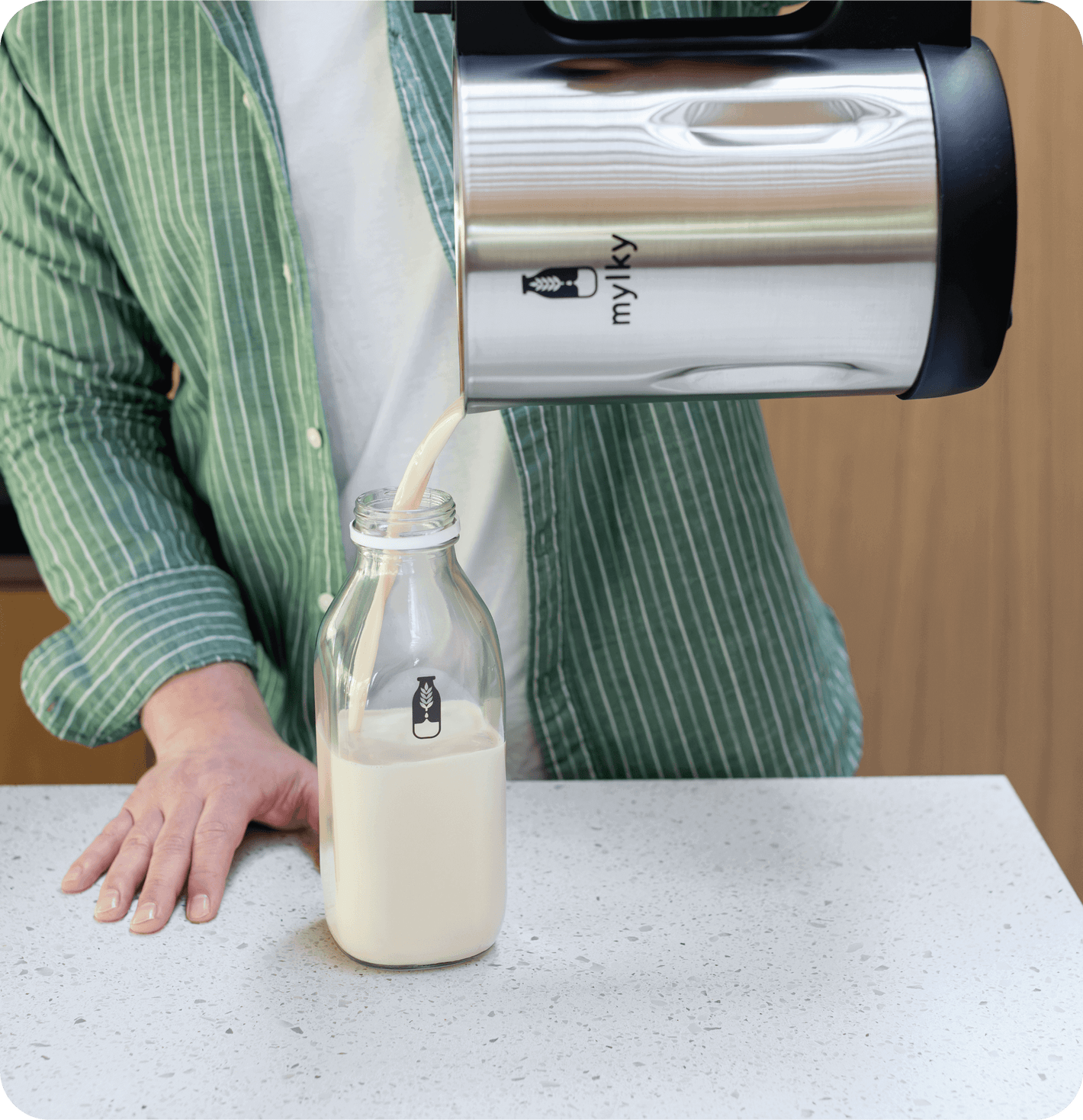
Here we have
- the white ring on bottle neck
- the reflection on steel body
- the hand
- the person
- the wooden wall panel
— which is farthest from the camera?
the wooden wall panel

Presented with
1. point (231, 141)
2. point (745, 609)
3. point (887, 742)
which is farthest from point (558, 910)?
point (887, 742)

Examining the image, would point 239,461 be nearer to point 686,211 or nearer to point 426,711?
point 426,711

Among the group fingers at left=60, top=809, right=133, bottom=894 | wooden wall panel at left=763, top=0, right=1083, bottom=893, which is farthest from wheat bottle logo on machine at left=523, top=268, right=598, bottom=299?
wooden wall panel at left=763, top=0, right=1083, bottom=893

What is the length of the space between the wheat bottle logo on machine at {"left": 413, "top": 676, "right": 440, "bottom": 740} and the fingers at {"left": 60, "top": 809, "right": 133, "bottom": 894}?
26 cm

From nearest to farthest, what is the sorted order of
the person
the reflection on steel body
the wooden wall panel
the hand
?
the reflection on steel body
the hand
the person
the wooden wall panel

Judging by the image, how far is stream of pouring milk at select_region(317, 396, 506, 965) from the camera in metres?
0.63

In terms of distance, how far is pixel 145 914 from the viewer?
2.28 feet

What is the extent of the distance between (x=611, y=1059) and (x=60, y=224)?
0.78m

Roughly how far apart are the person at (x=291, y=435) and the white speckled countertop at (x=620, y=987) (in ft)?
0.50

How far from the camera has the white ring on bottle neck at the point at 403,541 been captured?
0.62 metres

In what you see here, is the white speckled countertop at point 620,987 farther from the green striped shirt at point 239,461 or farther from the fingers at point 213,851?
the green striped shirt at point 239,461

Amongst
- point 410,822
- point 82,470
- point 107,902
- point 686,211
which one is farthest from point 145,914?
point 686,211

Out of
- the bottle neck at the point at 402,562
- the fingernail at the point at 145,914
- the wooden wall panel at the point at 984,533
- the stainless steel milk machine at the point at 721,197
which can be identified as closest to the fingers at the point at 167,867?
the fingernail at the point at 145,914

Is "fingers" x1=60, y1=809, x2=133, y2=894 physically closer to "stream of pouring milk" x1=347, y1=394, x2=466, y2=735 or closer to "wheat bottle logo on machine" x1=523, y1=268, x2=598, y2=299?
"stream of pouring milk" x1=347, y1=394, x2=466, y2=735
